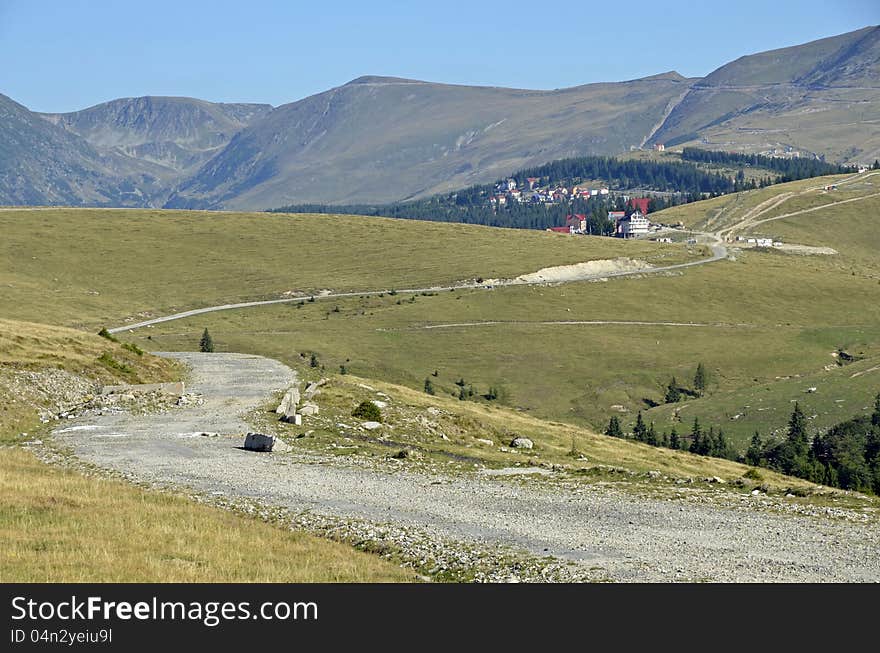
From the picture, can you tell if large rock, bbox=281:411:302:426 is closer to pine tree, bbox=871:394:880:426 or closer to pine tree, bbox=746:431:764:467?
pine tree, bbox=746:431:764:467

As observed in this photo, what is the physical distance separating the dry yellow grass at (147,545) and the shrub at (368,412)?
680 inches

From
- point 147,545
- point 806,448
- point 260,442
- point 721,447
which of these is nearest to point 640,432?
point 721,447

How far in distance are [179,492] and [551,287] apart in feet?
437

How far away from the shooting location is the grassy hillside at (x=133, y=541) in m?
18.1

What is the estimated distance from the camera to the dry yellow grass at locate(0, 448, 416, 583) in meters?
18.0

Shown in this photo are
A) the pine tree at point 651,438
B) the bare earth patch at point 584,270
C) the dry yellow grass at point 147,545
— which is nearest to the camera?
the dry yellow grass at point 147,545

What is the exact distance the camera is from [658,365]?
392ft

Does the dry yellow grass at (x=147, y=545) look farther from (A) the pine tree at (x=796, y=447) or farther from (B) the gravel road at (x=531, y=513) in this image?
(A) the pine tree at (x=796, y=447)

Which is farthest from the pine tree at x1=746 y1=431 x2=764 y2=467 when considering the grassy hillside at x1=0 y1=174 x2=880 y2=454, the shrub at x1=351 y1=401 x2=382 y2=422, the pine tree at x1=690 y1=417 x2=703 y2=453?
the shrub at x1=351 y1=401 x2=382 y2=422

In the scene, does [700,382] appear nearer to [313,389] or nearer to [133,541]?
[313,389]

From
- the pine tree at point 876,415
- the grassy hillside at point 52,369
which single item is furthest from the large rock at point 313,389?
the pine tree at point 876,415

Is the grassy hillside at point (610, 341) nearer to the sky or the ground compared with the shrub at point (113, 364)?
nearer to the ground
